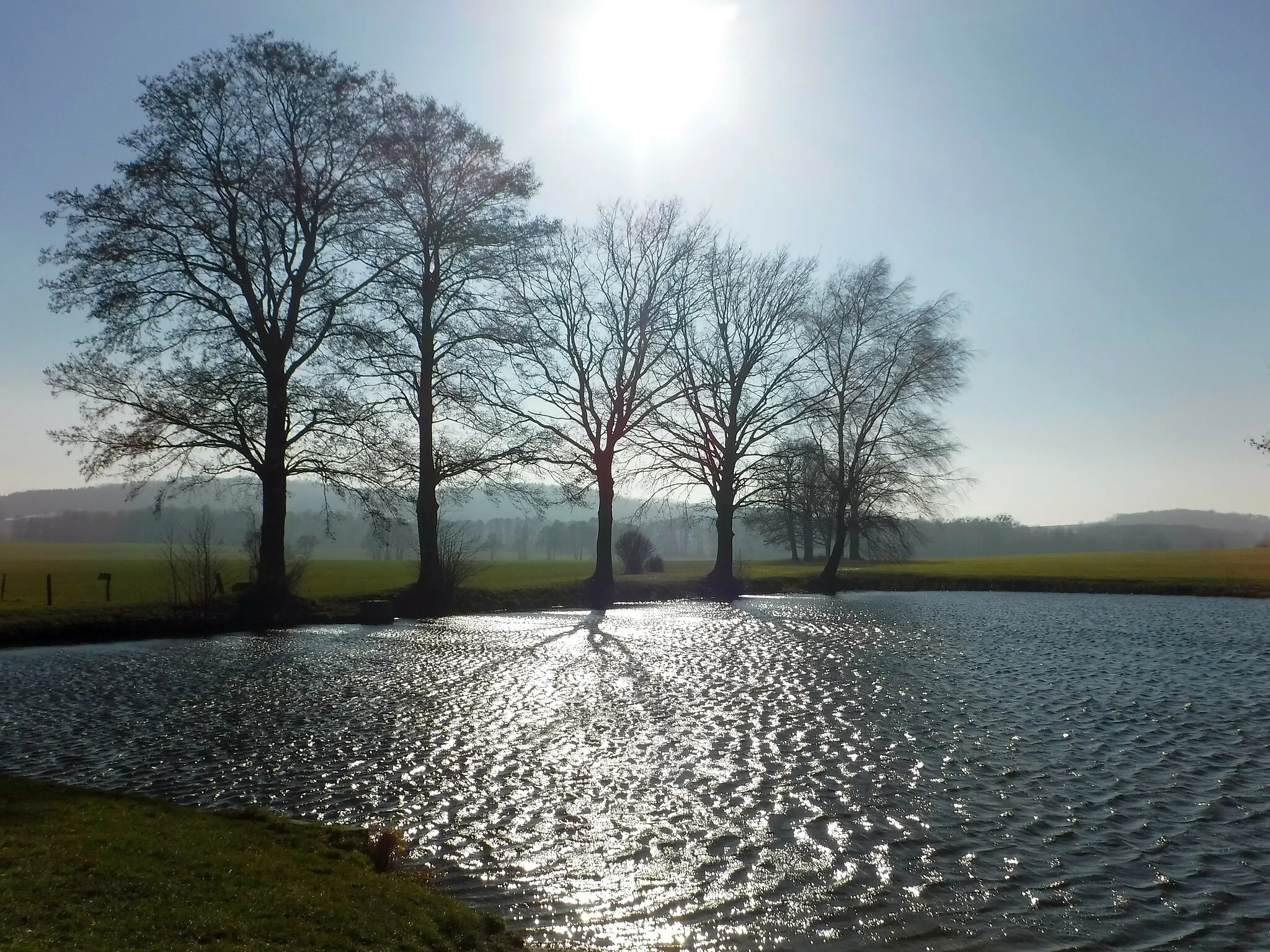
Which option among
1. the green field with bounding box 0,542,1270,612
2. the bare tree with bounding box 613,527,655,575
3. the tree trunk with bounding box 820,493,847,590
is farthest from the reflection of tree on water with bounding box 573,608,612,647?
the bare tree with bounding box 613,527,655,575

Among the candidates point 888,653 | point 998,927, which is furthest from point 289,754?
point 888,653

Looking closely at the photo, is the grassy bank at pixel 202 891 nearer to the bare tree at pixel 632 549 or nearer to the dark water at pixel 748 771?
the dark water at pixel 748 771

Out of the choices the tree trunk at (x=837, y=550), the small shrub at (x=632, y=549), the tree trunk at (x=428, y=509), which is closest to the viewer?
the tree trunk at (x=428, y=509)

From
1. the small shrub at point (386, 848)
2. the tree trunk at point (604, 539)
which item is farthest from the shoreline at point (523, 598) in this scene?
the small shrub at point (386, 848)

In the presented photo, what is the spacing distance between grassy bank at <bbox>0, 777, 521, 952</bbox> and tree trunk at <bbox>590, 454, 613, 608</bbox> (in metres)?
24.5

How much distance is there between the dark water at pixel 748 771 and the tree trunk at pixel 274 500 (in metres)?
4.27

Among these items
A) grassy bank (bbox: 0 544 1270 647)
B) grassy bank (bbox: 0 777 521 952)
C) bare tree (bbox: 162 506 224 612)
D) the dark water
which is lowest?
the dark water

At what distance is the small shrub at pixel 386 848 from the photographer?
6262 mm

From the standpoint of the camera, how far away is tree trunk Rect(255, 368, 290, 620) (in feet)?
76.9

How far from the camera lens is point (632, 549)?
1887 inches

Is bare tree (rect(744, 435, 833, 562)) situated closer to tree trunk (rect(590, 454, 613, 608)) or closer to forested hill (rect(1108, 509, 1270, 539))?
tree trunk (rect(590, 454, 613, 608))

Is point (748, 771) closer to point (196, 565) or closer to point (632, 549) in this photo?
point (196, 565)

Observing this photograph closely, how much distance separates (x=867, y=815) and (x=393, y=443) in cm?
1910

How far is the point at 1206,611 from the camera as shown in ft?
92.9
